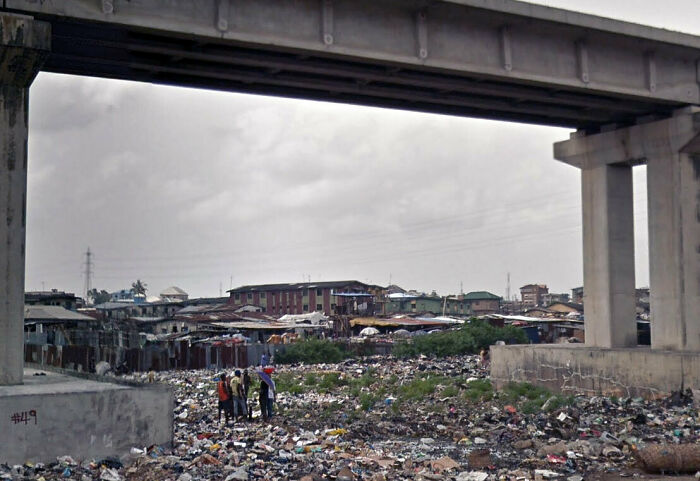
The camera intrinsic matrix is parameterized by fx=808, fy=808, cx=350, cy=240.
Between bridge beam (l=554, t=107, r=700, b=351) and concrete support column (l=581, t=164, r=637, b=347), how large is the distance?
3 centimetres

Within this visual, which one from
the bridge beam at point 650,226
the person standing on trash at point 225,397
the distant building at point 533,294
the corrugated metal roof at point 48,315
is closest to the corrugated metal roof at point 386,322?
the corrugated metal roof at point 48,315

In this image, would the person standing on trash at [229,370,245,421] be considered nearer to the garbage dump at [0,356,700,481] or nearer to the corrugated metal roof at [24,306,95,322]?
the garbage dump at [0,356,700,481]

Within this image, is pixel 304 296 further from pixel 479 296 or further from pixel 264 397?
pixel 264 397

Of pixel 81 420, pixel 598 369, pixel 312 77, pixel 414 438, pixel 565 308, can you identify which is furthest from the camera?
pixel 565 308

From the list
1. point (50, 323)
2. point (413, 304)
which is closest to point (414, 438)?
point (50, 323)

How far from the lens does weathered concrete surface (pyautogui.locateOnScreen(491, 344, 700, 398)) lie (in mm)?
21141

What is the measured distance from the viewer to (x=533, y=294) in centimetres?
12219

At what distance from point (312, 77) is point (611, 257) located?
1113 cm

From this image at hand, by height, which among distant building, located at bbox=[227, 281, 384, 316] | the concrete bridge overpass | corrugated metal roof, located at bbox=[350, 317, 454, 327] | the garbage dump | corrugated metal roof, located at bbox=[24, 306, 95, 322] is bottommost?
the garbage dump

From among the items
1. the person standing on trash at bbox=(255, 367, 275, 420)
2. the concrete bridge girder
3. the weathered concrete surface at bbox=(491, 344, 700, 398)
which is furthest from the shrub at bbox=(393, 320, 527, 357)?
the person standing on trash at bbox=(255, 367, 275, 420)

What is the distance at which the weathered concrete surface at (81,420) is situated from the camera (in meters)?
12.5

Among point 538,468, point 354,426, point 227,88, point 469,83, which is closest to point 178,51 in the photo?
point 227,88

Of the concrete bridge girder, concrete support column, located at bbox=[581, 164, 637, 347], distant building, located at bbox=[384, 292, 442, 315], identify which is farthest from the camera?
distant building, located at bbox=[384, 292, 442, 315]

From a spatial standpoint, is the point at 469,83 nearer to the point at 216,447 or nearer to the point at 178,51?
the point at 178,51
